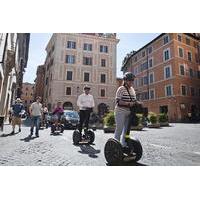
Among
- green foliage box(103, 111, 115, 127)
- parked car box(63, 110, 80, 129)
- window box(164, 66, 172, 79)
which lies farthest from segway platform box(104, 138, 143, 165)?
window box(164, 66, 172, 79)

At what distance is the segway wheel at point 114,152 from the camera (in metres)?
2.71

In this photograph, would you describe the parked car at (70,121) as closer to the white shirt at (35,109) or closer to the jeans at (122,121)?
the white shirt at (35,109)

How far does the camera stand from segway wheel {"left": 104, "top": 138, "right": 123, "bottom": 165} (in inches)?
107

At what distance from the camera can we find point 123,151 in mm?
2801

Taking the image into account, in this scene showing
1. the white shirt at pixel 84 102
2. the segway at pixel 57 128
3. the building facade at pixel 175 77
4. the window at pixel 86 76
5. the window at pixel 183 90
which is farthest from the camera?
the window at pixel 183 90

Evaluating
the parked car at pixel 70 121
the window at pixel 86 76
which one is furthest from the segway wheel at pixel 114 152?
the window at pixel 86 76

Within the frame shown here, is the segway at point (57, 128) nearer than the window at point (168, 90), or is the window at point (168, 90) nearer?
the segway at point (57, 128)

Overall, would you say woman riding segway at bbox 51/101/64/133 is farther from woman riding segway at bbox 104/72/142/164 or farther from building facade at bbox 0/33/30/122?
woman riding segway at bbox 104/72/142/164

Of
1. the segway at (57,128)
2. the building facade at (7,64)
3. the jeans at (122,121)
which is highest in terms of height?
the building facade at (7,64)

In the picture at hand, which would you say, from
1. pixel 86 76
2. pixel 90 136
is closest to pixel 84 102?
pixel 90 136

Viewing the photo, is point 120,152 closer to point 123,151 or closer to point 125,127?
point 123,151
